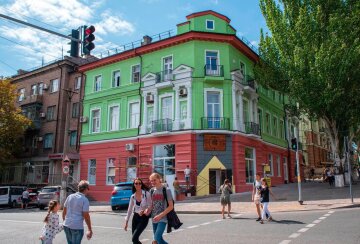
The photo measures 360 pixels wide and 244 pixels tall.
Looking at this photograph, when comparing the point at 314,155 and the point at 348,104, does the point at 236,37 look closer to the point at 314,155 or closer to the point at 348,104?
the point at 348,104

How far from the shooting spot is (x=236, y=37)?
90.2 ft

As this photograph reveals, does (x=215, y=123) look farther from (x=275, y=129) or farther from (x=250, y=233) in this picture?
(x=250, y=233)

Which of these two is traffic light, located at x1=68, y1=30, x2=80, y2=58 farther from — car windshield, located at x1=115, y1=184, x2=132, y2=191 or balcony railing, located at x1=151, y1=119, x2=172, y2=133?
balcony railing, located at x1=151, y1=119, x2=172, y2=133

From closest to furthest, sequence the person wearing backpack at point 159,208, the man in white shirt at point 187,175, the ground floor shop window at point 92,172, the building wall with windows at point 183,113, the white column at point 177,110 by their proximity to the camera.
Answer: the person wearing backpack at point 159,208 → the man in white shirt at point 187,175 → the building wall with windows at point 183,113 → the white column at point 177,110 → the ground floor shop window at point 92,172

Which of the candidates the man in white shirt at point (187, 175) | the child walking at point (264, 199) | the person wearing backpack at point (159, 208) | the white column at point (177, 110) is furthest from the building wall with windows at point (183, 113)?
the person wearing backpack at point (159, 208)

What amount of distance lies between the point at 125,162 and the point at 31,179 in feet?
43.9

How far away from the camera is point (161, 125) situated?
2677cm

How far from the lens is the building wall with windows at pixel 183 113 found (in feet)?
83.6

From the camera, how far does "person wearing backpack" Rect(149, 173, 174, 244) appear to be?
6482mm

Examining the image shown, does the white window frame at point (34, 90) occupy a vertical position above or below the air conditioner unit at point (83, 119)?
above

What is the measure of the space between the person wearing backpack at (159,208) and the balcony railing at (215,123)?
18.8 m

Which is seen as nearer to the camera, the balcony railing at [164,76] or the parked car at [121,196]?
the parked car at [121,196]

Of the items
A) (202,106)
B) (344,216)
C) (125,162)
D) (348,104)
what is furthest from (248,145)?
(344,216)

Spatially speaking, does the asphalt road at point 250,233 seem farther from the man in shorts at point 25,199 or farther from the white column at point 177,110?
the man in shorts at point 25,199
